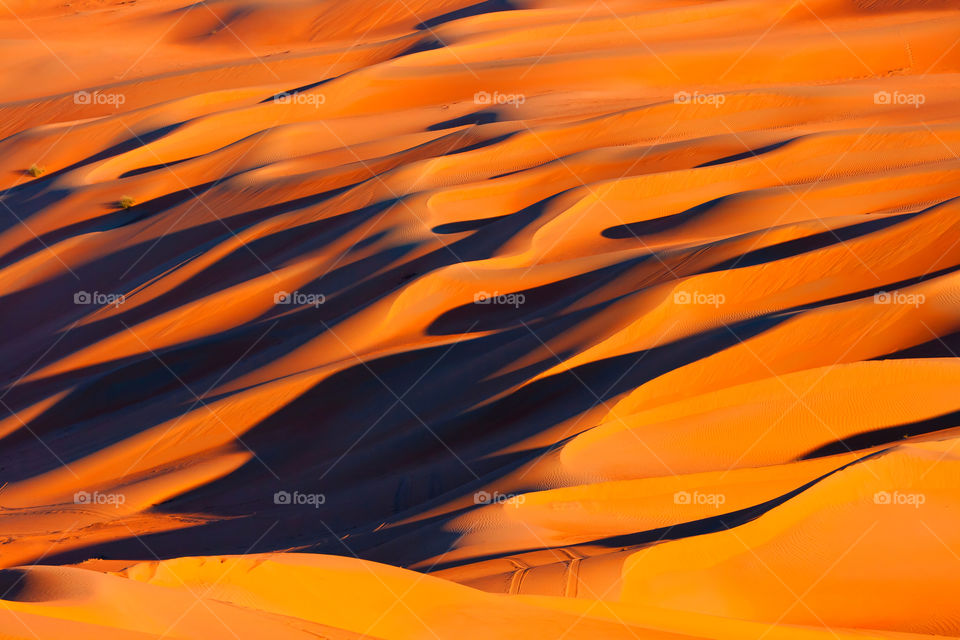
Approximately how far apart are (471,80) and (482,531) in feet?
39.2

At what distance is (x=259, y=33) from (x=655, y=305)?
59.4 ft

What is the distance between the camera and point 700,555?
5.94m

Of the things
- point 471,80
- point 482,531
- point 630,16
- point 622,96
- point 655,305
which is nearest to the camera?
point 482,531

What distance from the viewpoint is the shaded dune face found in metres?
5.75

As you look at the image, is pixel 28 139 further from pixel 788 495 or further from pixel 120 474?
pixel 788 495

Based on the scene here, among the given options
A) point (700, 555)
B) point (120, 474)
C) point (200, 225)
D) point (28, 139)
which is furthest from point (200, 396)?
point (28, 139)

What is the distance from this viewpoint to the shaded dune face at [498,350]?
5746 mm

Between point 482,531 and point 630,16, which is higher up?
point 630,16

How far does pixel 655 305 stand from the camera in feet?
30.2

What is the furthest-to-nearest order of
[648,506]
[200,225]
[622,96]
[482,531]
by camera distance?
1. [622,96]
2. [200,225]
3. [648,506]
4. [482,531]

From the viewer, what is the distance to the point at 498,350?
30.2 feet

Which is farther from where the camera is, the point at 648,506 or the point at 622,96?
the point at 622,96

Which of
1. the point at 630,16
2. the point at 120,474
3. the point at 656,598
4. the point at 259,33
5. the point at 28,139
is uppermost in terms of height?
the point at 259,33

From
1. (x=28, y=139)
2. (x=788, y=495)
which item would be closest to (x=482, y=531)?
(x=788, y=495)
